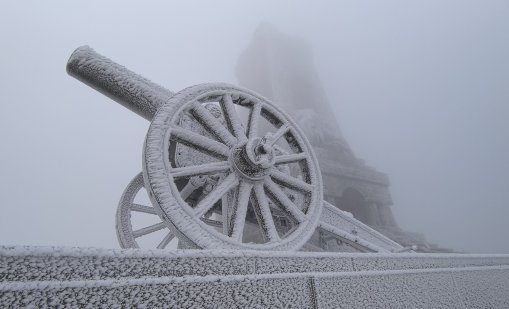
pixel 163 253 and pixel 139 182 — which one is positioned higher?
pixel 163 253

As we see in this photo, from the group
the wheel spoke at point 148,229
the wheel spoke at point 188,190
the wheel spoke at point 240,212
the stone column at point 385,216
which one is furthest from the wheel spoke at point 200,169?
the stone column at point 385,216

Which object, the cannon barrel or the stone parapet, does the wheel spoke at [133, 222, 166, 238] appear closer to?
the cannon barrel

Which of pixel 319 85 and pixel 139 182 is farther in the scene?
pixel 319 85

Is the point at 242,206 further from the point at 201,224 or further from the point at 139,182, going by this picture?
the point at 139,182

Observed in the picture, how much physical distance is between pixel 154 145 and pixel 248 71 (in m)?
23.3

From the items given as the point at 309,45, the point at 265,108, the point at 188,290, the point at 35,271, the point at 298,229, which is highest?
the point at 309,45

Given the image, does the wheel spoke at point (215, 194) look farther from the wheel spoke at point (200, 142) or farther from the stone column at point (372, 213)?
the stone column at point (372, 213)

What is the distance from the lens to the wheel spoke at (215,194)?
1.58m

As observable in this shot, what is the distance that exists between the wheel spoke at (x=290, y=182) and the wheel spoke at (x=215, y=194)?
307 mm

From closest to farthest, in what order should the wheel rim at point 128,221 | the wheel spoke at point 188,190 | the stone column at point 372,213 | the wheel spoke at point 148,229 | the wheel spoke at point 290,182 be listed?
the wheel spoke at point 290,182, the wheel spoke at point 188,190, the wheel rim at point 128,221, the wheel spoke at point 148,229, the stone column at point 372,213

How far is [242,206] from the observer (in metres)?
1.75

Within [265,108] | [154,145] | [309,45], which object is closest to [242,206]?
[154,145]

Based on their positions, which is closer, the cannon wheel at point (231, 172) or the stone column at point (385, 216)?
the cannon wheel at point (231, 172)

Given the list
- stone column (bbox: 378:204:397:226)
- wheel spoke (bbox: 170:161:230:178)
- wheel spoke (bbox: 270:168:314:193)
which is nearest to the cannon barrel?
wheel spoke (bbox: 170:161:230:178)
